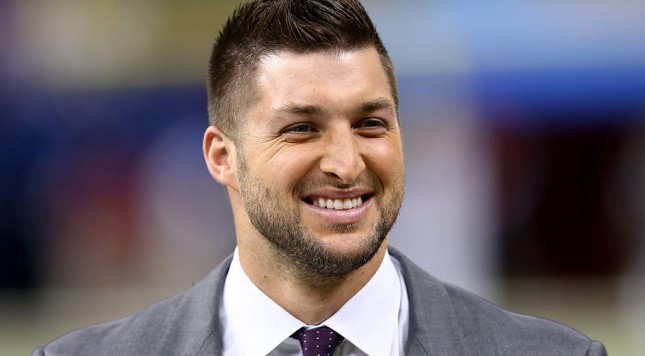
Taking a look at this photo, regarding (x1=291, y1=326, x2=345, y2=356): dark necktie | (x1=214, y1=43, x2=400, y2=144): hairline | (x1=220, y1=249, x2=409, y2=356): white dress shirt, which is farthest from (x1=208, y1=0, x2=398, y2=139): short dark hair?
(x1=291, y1=326, x2=345, y2=356): dark necktie

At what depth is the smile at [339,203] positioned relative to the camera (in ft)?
8.47

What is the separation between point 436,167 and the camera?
229 inches

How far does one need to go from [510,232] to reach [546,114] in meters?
0.70

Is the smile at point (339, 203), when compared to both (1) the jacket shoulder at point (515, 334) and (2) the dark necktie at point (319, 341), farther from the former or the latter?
(1) the jacket shoulder at point (515, 334)

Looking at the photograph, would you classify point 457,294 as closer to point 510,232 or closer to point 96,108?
point 510,232

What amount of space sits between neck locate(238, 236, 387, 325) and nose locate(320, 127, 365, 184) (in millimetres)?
289

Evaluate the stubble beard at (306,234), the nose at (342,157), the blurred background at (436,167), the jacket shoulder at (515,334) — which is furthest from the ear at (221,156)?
the blurred background at (436,167)

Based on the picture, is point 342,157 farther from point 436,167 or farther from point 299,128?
point 436,167

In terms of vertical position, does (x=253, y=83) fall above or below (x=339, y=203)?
above

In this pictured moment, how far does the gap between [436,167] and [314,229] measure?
328cm

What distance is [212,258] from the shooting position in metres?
5.93

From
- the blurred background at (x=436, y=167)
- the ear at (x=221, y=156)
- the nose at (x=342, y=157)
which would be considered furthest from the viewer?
the blurred background at (x=436, y=167)

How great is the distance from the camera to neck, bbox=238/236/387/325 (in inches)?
106

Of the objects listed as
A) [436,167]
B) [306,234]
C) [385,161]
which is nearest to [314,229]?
[306,234]
